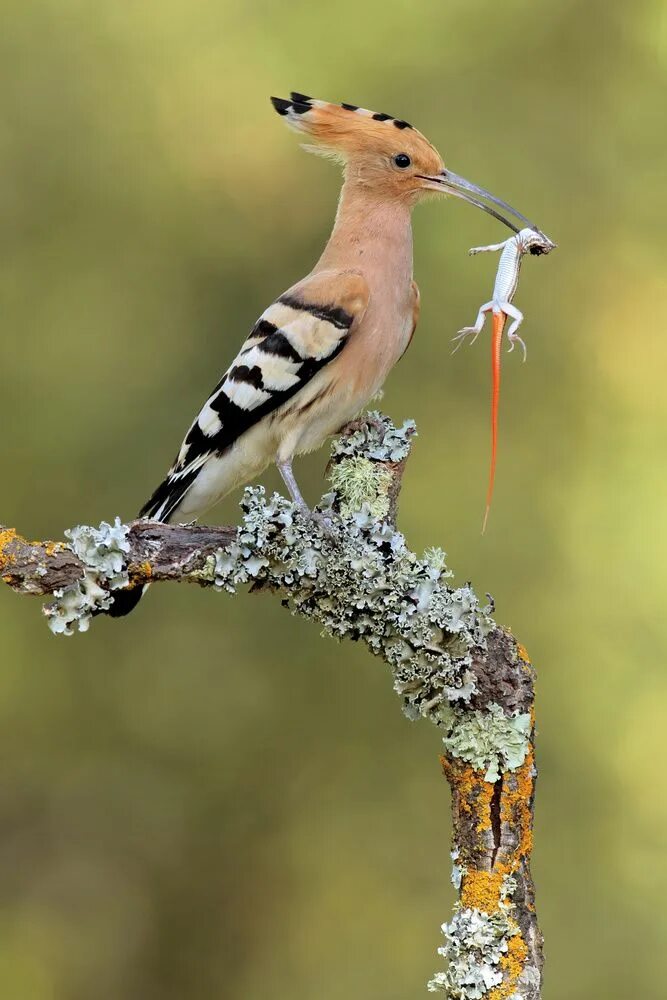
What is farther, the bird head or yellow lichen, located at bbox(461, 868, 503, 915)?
the bird head

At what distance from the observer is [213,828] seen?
4684 millimetres

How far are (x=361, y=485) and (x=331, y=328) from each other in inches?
13.7

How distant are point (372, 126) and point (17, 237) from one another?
2.35 metres

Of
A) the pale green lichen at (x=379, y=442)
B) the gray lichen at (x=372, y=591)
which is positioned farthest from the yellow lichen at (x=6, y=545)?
the pale green lichen at (x=379, y=442)

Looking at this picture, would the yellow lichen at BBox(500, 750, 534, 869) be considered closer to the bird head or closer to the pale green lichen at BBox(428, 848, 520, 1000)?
the pale green lichen at BBox(428, 848, 520, 1000)

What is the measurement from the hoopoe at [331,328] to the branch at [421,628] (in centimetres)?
39

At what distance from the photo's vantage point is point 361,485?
257 cm

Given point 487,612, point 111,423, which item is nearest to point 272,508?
point 487,612

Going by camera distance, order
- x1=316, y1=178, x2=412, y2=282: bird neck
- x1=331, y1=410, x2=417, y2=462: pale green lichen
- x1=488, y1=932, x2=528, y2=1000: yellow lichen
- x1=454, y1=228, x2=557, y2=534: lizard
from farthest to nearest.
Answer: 1. x1=316, y1=178, x2=412, y2=282: bird neck
2. x1=331, y1=410, x2=417, y2=462: pale green lichen
3. x1=454, y1=228, x2=557, y2=534: lizard
4. x1=488, y1=932, x2=528, y2=1000: yellow lichen

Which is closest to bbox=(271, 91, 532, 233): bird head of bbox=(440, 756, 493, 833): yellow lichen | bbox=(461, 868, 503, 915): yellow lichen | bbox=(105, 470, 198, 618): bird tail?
bbox=(105, 470, 198, 618): bird tail

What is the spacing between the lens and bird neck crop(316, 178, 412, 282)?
2803 millimetres

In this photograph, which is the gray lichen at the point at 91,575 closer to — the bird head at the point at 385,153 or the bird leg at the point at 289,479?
the bird leg at the point at 289,479

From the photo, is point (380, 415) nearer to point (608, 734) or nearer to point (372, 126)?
point (372, 126)

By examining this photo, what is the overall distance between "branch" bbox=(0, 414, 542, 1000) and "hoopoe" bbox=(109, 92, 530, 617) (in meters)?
0.39
